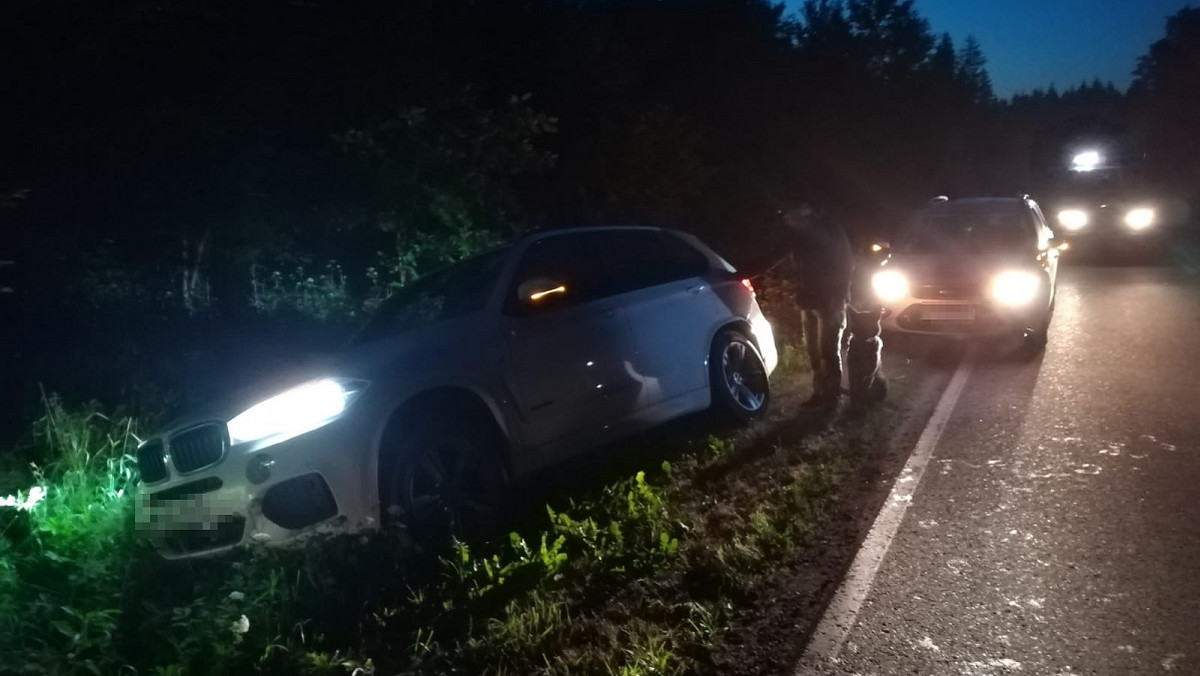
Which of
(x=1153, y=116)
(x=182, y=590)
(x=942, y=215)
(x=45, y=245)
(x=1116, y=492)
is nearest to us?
(x=182, y=590)

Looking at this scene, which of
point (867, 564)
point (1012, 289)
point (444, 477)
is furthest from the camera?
point (1012, 289)

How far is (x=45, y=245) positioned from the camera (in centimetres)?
988

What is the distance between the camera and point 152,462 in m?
5.88

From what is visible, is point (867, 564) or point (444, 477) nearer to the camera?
point (867, 564)

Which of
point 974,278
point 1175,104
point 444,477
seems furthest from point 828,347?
point 1175,104

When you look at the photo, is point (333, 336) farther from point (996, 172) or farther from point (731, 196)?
point (996, 172)

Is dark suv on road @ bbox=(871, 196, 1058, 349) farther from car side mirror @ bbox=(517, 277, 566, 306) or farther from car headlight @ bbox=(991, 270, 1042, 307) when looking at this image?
car side mirror @ bbox=(517, 277, 566, 306)

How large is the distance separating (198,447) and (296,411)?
535 mm

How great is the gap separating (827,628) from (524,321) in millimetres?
2679

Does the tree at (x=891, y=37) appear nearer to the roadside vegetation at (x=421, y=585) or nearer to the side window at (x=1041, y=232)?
the side window at (x=1041, y=232)

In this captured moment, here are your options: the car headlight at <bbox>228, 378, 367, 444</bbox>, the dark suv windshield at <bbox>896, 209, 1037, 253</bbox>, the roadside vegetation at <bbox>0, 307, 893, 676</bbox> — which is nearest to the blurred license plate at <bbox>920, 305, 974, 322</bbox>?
the dark suv windshield at <bbox>896, 209, 1037, 253</bbox>

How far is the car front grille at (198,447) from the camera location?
559 cm

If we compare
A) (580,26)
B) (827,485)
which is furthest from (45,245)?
(580,26)

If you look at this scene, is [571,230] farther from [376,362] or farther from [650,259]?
[376,362]
